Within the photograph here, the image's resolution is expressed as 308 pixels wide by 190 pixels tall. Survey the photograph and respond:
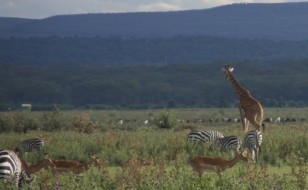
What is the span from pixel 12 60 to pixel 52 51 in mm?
13637

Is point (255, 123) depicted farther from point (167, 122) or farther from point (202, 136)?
point (167, 122)

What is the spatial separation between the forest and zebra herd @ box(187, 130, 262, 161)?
75.9m

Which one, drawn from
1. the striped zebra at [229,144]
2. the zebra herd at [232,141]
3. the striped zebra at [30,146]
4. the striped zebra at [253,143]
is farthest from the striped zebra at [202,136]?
the striped zebra at [30,146]

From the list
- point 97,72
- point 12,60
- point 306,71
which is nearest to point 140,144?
point 306,71

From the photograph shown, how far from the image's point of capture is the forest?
10762 centimetres

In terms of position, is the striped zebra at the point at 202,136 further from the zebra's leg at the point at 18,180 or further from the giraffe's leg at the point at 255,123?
the zebra's leg at the point at 18,180

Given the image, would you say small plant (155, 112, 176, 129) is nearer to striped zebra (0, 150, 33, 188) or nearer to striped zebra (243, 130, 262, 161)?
A: striped zebra (243, 130, 262, 161)

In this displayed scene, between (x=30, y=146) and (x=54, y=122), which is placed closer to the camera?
(x=30, y=146)

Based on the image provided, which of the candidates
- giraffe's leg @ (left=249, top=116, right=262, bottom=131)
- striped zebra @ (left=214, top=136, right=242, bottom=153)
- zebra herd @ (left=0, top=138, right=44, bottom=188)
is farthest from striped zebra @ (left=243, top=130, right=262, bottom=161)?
zebra herd @ (left=0, top=138, right=44, bottom=188)

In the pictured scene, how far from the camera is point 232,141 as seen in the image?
21.7 meters

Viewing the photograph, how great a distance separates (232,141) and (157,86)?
97.5 meters

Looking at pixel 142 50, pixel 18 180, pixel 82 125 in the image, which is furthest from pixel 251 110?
pixel 142 50

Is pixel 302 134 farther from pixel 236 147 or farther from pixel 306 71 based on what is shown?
pixel 306 71

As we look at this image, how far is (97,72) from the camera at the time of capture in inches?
5399
